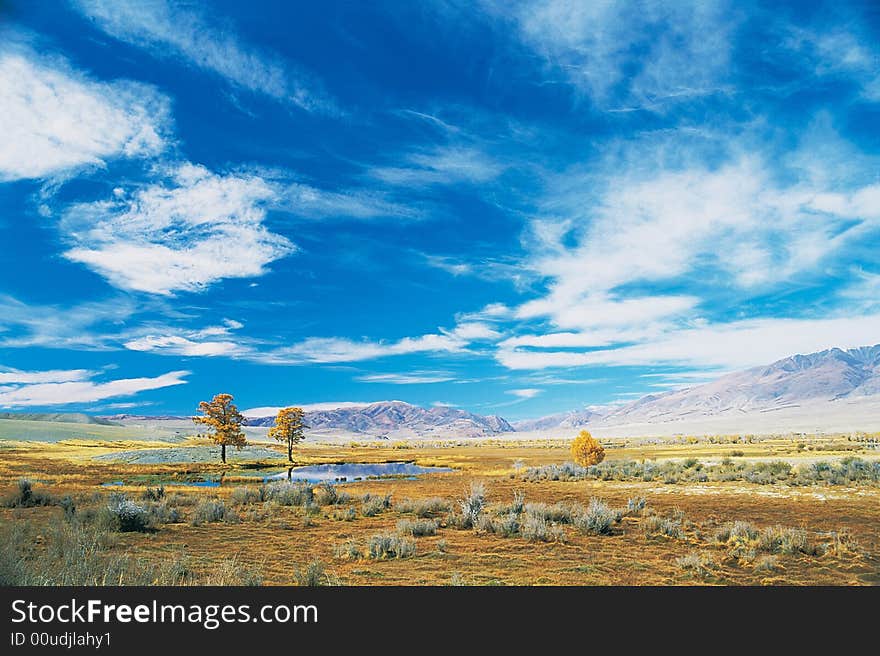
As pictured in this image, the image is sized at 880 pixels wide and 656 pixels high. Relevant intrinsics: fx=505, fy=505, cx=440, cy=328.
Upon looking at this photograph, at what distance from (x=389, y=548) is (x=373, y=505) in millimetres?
8104

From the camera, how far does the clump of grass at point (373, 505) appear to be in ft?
63.5

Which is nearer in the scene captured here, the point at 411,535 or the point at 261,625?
the point at 261,625

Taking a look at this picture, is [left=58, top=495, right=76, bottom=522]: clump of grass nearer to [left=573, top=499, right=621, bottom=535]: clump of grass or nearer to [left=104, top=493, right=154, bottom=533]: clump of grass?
[left=104, top=493, right=154, bottom=533]: clump of grass

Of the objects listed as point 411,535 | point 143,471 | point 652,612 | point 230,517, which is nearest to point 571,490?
point 411,535

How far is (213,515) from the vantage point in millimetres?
17109

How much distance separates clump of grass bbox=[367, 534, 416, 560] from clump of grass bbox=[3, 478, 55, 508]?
15.1 metres

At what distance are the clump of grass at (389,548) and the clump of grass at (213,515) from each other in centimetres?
726

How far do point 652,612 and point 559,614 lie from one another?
0.69 metres

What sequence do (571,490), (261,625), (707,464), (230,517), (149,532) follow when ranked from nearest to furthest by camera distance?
(261,625), (149,532), (230,517), (571,490), (707,464)

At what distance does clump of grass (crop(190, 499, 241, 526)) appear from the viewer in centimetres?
1661

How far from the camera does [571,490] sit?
27.2m

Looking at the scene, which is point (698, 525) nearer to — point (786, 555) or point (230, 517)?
point (786, 555)

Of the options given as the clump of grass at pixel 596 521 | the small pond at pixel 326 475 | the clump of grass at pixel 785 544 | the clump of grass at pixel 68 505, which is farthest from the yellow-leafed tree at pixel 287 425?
the clump of grass at pixel 785 544

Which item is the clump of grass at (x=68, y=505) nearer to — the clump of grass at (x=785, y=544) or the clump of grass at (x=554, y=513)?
the clump of grass at (x=554, y=513)
